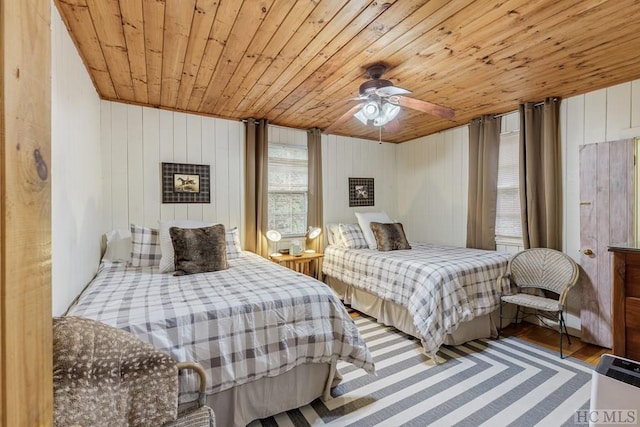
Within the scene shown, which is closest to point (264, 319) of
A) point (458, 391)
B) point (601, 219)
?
point (458, 391)

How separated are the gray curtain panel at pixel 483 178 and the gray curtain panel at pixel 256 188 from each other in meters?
2.58

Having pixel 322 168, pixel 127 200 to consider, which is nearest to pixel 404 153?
pixel 322 168

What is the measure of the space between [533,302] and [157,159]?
13.0 ft

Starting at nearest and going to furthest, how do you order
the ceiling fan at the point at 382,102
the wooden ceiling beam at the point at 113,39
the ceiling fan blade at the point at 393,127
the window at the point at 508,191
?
the wooden ceiling beam at the point at 113,39 → the ceiling fan at the point at 382,102 → the window at the point at 508,191 → the ceiling fan blade at the point at 393,127

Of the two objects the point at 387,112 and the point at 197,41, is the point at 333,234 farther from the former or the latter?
the point at 197,41

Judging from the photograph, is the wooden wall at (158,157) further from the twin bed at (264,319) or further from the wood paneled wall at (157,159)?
the twin bed at (264,319)

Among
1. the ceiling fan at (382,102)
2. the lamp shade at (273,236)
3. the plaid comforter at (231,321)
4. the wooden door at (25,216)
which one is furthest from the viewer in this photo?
the lamp shade at (273,236)

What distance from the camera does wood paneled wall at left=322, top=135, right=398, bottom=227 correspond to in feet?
14.1

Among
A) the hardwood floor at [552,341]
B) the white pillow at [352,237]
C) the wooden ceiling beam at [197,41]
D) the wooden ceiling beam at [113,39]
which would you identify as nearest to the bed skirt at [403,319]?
the hardwood floor at [552,341]

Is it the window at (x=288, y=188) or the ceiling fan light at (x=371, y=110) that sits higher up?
the ceiling fan light at (x=371, y=110)

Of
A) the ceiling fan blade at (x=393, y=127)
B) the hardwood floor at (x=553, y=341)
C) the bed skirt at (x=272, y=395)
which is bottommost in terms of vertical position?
the hardwood floor at (x=553, y=341)

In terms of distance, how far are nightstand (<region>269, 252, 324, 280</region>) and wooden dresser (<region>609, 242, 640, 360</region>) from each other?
2.61 m

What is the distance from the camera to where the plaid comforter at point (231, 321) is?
1.48m

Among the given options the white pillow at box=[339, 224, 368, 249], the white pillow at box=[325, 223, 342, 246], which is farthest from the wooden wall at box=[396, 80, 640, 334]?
the white pillow at box=[325, 223, 342, 246]
